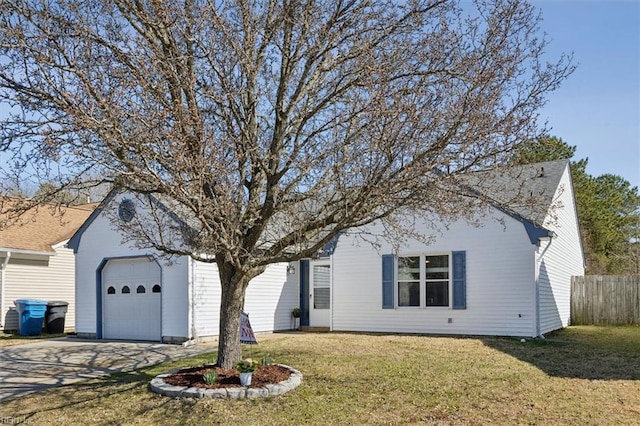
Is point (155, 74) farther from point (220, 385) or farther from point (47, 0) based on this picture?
point (220, 385)

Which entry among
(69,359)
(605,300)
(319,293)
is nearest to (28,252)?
(69,359)

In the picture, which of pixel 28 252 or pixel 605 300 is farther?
pixel 605 300

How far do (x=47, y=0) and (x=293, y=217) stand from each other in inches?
167

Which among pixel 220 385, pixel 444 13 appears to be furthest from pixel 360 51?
pixel 220 385

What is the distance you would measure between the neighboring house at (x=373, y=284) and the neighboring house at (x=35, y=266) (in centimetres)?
337

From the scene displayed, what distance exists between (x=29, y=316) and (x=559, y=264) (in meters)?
16.4

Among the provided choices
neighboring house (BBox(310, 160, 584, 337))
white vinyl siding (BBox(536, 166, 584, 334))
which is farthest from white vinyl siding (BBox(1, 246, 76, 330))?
white vinyl siding (BBox(536, 166, 584, 334))

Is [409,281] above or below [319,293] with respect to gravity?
above

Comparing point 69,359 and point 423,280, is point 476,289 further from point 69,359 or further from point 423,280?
point 69,359

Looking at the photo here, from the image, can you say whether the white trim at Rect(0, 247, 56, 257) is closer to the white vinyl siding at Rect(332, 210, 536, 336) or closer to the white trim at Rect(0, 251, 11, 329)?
the white trim at Rect(0, 251, 11, 329)

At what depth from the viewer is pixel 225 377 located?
26.5 ft

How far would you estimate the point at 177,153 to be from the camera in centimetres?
622

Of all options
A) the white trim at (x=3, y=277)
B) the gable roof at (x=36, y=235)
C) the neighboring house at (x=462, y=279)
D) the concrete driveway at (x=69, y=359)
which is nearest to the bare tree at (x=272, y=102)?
the concrete driveway at (x=69, y=359)

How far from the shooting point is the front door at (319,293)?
17.0 m
